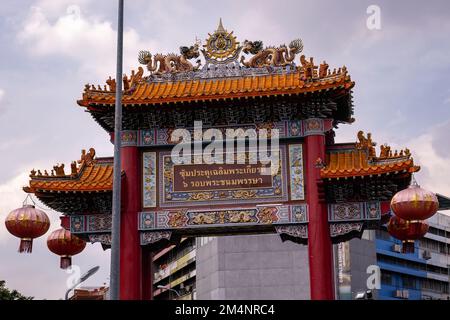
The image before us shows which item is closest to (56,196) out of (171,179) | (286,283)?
(171,179)

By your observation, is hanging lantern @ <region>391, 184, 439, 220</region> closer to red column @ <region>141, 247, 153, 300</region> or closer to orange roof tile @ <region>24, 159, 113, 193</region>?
red column @ <region>141, 247, 153, 300</region>

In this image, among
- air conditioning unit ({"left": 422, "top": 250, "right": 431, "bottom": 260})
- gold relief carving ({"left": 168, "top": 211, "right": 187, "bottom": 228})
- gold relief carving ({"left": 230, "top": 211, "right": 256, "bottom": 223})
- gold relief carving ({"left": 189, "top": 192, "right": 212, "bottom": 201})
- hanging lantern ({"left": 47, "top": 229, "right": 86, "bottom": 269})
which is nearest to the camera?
gold relief carving ({"left": 230, "top": 211, "right": 256, "bottom": 223})

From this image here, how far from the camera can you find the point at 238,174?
911 inches

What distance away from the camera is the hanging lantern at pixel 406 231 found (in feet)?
73.5

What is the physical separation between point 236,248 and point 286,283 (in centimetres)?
558

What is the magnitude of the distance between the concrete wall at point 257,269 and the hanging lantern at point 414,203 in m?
40.8

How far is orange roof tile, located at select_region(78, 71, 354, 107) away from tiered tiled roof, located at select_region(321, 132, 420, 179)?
75.5 inches

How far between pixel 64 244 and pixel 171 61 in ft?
21.8

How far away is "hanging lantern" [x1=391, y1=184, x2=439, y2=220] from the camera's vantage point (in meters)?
20.8

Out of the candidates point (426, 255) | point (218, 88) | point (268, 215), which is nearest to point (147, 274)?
point (268, 215)

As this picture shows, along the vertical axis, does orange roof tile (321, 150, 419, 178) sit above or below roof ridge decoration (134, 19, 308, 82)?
below

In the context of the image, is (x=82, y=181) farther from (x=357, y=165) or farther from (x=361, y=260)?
(x=361, y=260)

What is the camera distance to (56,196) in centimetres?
2328

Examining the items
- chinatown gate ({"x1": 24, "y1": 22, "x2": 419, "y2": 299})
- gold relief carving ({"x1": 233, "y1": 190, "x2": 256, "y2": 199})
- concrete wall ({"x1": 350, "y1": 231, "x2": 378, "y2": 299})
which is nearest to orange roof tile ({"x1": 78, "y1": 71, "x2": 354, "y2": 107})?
chinatown gate ({"x1": 24, "y1": 22, "x2": 419, "y2": 299})
